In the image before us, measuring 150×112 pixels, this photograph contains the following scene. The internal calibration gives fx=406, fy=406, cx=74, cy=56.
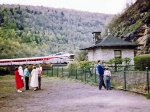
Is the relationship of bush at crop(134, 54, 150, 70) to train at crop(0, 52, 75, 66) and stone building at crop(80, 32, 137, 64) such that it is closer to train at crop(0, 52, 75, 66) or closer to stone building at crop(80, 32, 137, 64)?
stone building at crop(80, 32, 137, 64)

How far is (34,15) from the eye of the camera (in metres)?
142

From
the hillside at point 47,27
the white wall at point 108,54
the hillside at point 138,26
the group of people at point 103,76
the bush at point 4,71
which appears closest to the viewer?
the group of people at point 103,76

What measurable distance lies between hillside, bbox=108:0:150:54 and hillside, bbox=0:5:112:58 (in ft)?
152

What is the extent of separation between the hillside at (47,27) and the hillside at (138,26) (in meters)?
46.4

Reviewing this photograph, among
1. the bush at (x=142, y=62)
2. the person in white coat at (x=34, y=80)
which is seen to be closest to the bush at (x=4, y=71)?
the bush at (x=142, y=62)

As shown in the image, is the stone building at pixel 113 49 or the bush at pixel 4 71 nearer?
the stone building at pixel 113 49

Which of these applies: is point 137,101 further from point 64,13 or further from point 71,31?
point 64,13

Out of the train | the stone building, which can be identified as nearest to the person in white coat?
the stone building

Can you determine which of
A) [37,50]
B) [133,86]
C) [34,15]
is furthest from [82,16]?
[133,86]

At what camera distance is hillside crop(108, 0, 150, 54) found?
47281 mm

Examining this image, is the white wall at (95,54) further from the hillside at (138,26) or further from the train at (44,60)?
the train at (44,60)

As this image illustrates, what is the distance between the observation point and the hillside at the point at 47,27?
115250 mm

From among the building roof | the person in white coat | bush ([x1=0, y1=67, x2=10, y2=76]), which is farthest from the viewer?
bush ([x1=0, y1=67, x2=10, y2=76])

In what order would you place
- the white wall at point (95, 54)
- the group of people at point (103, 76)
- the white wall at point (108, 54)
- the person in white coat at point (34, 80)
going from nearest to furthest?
the group of people at point (103, 76)
the person in white coat at point (34, 80)
the white wall at point (108, 54)
the white wall at point (95, 54)
